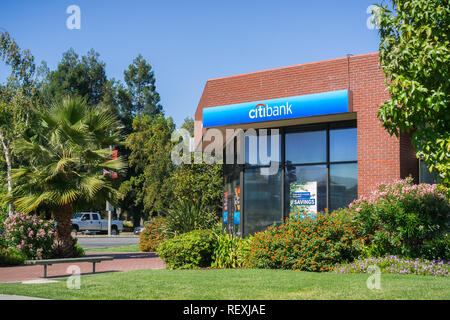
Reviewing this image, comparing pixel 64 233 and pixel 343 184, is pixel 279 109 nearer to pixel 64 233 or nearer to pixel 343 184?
pixel 343 184

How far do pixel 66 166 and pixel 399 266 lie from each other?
11.0 metres

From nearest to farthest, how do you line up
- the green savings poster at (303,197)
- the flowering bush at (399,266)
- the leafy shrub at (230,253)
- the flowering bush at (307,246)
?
the flowering bush at (399,266) → the flowering bush at (307,246) → the leafy shrub at (230,253) → the green savings poster at (303,197)

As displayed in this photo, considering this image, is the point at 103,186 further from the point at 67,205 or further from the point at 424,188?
the point at 424,188

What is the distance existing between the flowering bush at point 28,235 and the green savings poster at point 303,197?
834cm

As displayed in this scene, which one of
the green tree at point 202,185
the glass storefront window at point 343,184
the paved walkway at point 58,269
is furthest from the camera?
the green tree at point 202,185

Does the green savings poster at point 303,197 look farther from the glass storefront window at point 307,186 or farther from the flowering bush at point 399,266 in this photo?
the flowering bush at point 399,266

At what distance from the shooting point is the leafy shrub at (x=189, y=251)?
13.5 meters

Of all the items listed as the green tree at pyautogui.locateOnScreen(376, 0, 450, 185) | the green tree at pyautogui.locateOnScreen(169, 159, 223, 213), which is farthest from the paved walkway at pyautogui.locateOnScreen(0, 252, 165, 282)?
the green tree at pyautogui.locateOnScreen(376, 0, 450, 185)

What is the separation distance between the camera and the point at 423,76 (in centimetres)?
1034

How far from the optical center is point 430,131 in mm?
10477

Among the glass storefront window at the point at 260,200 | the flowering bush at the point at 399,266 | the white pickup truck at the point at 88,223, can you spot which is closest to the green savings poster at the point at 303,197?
the glass storefront window at the point at 260,200

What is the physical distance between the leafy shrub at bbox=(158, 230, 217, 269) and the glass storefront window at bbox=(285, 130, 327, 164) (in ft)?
16.2

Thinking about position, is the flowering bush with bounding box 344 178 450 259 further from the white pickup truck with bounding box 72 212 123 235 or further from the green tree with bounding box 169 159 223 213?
the white pickup truck with bounding box 72 212 123 235
